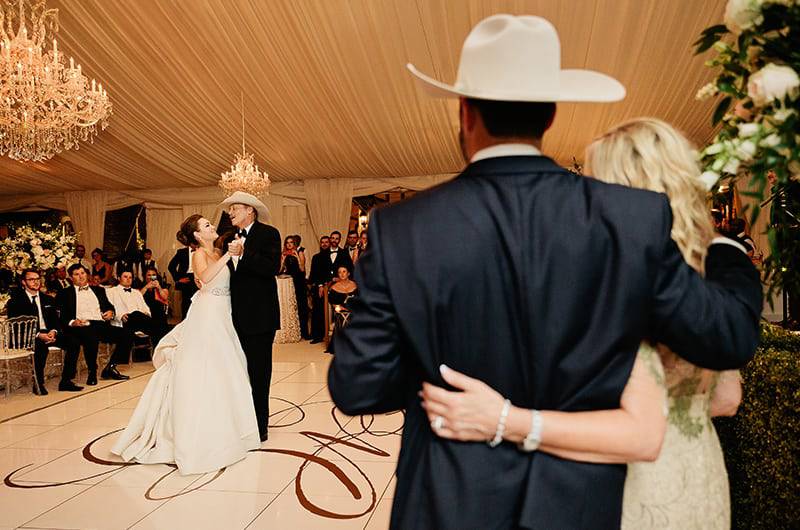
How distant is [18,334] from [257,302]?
3433 mm

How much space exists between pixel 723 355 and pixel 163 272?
14.6 metres

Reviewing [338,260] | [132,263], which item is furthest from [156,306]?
[132,263]

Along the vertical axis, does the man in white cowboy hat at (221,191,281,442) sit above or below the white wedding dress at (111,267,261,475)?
above

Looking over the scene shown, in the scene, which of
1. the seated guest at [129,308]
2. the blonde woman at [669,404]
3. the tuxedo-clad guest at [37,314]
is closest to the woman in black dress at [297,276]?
the seated guest at [129,308]

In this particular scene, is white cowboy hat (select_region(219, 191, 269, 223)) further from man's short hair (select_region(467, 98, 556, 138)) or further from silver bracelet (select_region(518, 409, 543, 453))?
silver bracelet (select_region(518, 409, 543, 453))

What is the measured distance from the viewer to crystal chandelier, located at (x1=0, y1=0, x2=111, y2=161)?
6027 millimetres

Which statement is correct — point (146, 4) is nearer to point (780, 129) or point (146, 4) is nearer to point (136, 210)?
point (780, 129)

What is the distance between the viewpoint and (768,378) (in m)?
2.29

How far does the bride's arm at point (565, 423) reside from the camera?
1.07 m

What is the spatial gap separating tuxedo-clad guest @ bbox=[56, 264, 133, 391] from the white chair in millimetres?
340

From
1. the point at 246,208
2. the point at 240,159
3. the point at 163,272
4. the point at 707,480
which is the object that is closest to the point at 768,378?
the point at 707,480

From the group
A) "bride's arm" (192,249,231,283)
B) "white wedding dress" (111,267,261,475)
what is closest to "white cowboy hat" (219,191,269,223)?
"bride's arm" (192,249,231,283)

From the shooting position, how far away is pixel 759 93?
3.92 feet

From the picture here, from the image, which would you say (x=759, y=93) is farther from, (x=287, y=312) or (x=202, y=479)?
(x=287, y=312)
